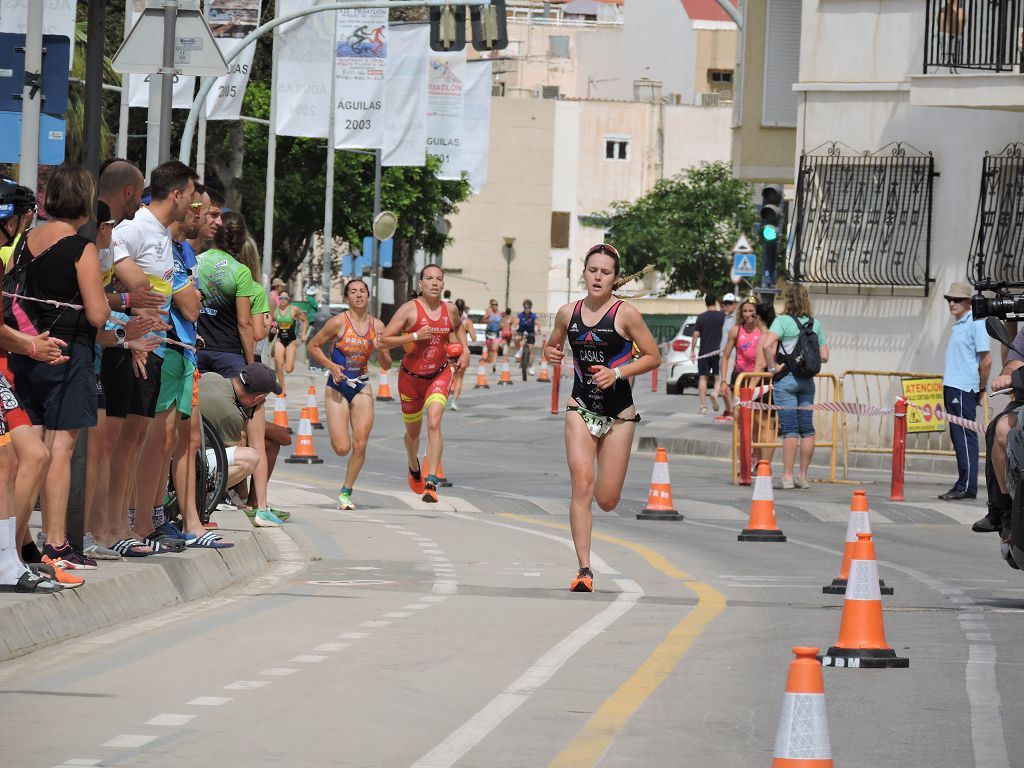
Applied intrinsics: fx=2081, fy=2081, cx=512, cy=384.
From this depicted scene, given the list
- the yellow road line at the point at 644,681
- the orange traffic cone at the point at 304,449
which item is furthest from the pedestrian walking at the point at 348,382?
the orange traffic cone at the point at 304,449

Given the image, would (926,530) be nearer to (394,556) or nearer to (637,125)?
(394,556)

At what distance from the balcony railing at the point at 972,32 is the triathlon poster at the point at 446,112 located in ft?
89.9

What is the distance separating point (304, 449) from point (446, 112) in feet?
98.6

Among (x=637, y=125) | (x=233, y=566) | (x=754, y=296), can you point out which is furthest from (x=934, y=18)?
(x=637, y=125)

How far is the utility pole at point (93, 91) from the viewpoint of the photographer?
11422mm

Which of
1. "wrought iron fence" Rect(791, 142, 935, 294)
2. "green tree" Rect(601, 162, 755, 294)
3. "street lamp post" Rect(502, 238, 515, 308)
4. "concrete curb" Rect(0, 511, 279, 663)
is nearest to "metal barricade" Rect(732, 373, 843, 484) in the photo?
"wrought iron fence" Rect(791, 142, 935, 294)

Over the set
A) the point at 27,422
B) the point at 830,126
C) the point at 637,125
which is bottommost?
the point at 27,422

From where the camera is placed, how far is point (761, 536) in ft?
52.2

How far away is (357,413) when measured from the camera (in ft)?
58.0

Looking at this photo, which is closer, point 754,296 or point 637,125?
point 754,296

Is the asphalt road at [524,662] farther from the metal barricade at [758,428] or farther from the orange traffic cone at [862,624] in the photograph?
the metal barricade at [758,428]

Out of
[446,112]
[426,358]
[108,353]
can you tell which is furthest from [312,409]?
[446,112]

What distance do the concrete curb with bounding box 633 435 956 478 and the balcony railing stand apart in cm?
485

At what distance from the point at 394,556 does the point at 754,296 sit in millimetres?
16353
